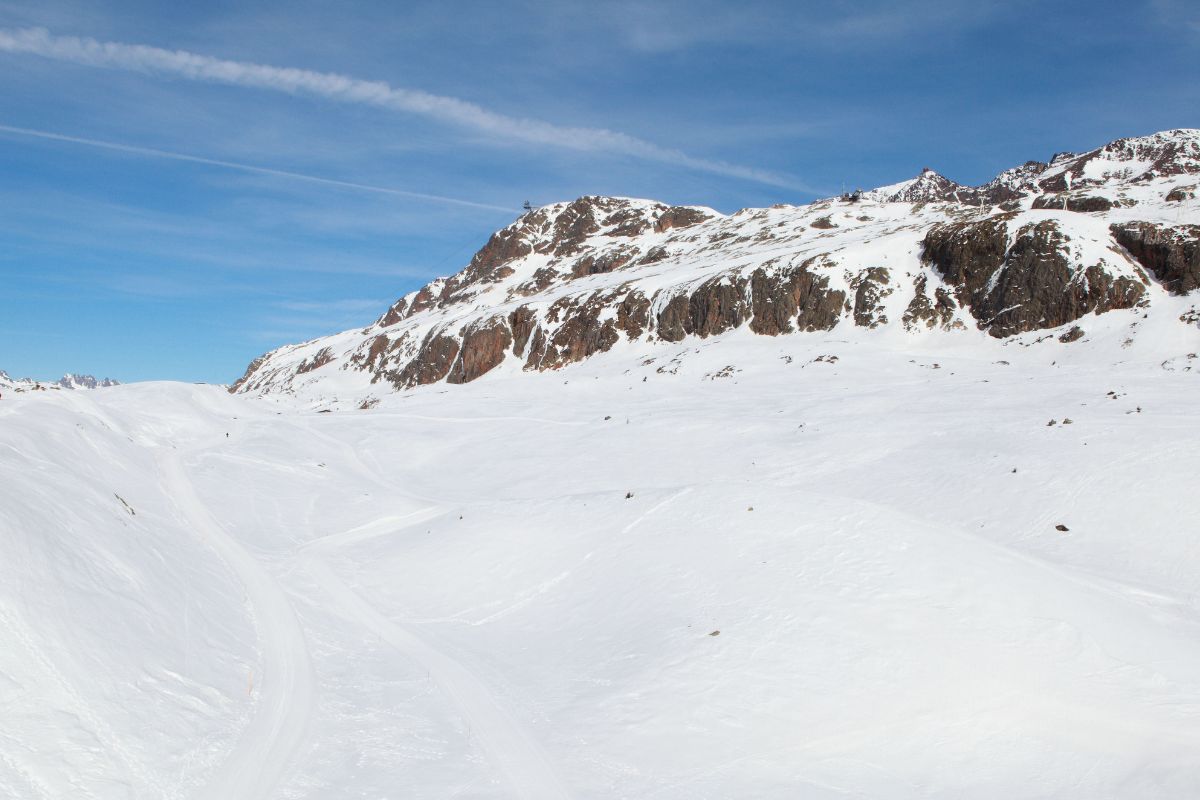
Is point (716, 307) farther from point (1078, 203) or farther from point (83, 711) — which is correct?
point (83, 711)

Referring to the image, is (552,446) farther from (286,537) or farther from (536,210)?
(536,210)

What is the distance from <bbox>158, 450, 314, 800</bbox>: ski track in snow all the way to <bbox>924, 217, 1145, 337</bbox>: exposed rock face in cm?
3495

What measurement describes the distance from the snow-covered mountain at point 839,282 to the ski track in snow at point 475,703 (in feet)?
105

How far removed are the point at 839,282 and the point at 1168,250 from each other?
15.3 metres

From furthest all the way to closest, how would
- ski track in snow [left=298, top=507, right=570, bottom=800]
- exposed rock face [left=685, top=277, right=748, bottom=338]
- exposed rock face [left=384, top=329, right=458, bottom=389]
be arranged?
exposed rock face [left=384, top=329, right=458, bottom=389], exposed rock face [left=685, top=277, right=748, bottom=338], ski track in snow [left=298, top=507, right=570, bottom=800]

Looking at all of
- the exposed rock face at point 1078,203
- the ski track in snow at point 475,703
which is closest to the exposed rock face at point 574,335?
the exposed rock face at point 1078,203

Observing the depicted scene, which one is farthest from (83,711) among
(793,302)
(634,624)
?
(793,302)

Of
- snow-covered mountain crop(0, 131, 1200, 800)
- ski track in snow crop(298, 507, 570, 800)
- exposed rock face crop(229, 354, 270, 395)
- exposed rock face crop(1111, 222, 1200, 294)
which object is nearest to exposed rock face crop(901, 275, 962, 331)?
exposed rock face crop(1111, 222, 1200, 294)

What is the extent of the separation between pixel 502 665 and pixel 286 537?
808cm

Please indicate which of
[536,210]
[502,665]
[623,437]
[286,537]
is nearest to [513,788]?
[502,665]

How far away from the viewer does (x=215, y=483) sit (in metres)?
18.0

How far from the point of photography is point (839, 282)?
41594 mm

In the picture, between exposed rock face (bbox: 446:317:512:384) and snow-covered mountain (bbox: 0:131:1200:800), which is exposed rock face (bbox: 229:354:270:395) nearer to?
exposed rock face (bbox: 446:317:512:384)

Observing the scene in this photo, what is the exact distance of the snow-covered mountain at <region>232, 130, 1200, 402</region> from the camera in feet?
109
